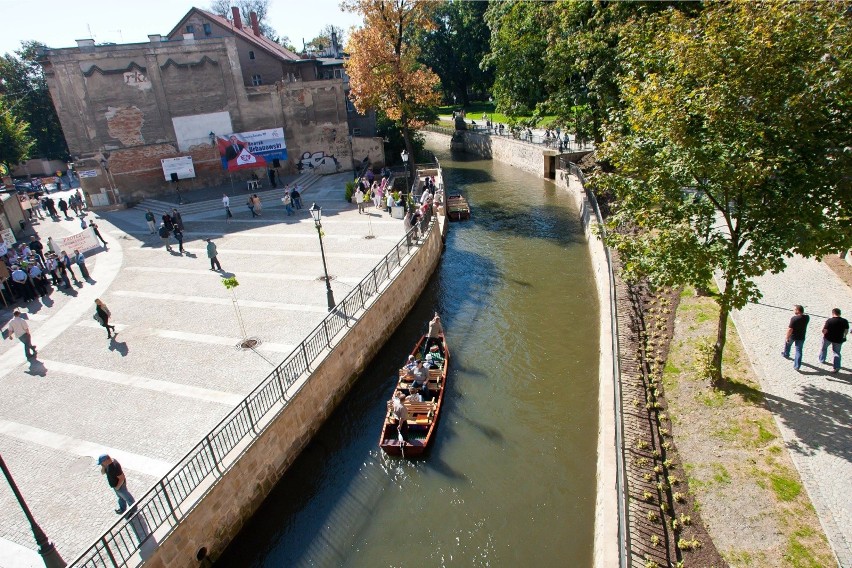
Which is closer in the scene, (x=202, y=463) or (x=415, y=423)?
(x=202, y=463)

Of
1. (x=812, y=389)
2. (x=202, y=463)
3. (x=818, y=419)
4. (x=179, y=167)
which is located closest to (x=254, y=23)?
(x=179, y=167)

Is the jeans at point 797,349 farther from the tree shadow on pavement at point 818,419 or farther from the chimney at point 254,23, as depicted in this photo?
the chimney at point 254,23

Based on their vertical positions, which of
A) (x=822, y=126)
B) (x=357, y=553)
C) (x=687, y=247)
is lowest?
(x=357, y=553)

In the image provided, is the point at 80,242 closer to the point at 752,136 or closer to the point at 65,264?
the point at 65,264

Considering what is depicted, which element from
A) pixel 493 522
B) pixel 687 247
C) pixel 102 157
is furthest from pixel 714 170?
pixel 102 157

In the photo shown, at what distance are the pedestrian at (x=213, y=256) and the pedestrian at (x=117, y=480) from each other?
38.1 feet

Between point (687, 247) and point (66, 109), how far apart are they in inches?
1462

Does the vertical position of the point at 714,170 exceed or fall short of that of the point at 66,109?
it falls short

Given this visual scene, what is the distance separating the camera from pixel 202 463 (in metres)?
9.85

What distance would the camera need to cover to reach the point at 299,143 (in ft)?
123

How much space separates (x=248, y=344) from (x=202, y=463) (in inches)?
195

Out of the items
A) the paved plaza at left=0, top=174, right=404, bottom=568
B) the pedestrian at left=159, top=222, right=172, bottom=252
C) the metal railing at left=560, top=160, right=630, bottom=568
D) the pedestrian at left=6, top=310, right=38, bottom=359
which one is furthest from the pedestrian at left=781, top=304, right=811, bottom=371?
the pedestrian at left=159, top=222, right=172, bottom=252

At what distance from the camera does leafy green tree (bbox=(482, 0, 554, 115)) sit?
3769cm

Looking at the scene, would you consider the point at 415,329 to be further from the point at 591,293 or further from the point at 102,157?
the point at 102,157
